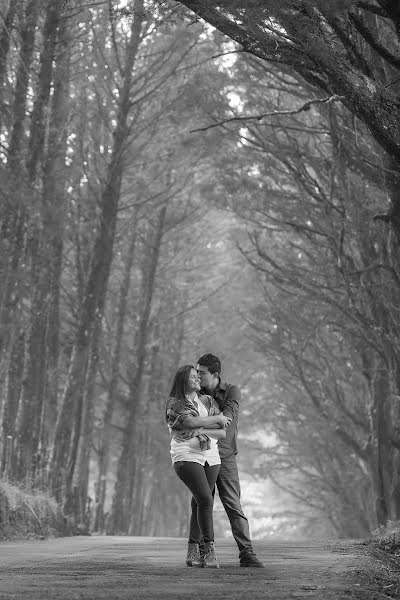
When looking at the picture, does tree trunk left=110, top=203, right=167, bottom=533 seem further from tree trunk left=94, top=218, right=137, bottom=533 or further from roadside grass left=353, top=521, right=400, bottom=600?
roadside grass left=353, top=521, right=400, bottom=600

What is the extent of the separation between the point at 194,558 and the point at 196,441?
1041mm

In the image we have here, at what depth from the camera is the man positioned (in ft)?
28.6

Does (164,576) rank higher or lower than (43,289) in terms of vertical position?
lower

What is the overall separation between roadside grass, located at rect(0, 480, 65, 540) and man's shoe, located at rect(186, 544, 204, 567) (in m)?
5.03

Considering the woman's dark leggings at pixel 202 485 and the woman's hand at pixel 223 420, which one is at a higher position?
the woman's hand at pixel 223 420

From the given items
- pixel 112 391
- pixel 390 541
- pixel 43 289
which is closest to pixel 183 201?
pixel 112 391

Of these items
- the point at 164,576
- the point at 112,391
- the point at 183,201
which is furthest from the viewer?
the point at 183,201

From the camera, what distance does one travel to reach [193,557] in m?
8.80

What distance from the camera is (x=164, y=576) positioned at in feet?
25.1

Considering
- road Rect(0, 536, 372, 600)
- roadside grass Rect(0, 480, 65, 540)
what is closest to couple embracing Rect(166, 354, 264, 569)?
road Rect(0, 536, 372, 600)

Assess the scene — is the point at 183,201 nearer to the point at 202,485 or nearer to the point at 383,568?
the point at 383,568

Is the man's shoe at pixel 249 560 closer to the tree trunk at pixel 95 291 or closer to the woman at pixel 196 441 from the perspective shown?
the woman at pixel 196 441

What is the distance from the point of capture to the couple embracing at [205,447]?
8.44 m

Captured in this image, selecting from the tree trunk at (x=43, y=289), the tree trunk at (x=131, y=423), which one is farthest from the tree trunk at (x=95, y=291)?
the tree trunk at (x=131, y=423)
